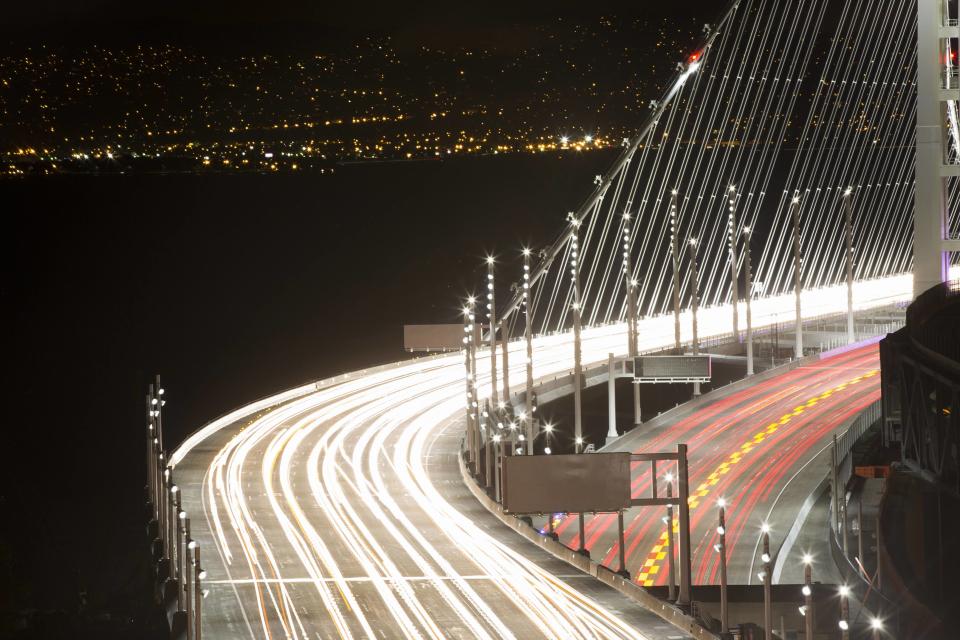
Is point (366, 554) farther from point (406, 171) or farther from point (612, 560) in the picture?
point (406, 171)

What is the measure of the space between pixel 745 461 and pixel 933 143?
1044 centimetres

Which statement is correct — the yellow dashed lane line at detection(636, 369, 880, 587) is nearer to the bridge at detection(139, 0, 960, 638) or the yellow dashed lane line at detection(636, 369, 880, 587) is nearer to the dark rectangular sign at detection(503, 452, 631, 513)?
the bridge at detection(139, 0, 960, 638)

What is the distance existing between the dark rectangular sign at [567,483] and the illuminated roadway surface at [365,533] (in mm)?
1336

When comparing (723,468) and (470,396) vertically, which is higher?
(470,396)

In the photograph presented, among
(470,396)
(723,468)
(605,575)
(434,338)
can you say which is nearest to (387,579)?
(605,575)

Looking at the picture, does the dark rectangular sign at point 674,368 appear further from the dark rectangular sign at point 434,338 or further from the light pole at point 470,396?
the dark rectangular sign at point 434,338

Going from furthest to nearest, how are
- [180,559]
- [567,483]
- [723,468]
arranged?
[723,468], [567,483], [180,559]

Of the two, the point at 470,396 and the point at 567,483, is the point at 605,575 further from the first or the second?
the point at 470,396

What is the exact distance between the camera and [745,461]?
43.7 meters

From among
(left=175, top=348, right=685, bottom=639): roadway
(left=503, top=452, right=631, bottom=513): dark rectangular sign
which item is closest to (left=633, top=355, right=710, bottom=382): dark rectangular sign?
(left=175, top=348, right=685, bottom=639): roadway

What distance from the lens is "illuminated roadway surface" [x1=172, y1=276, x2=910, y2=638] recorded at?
2309 cm

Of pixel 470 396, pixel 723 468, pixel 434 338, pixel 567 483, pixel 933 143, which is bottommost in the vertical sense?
pixel 723 468

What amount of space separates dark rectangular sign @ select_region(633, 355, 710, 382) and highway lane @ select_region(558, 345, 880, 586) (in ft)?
7.65

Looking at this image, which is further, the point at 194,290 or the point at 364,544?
the point at 194,290
